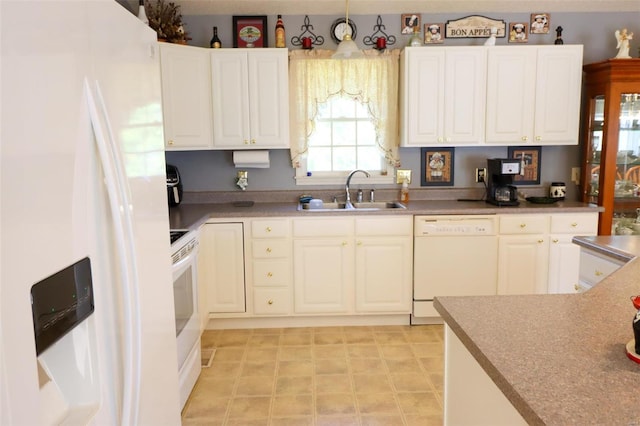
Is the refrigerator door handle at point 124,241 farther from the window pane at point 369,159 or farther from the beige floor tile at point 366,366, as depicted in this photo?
the window pane at point 369,159

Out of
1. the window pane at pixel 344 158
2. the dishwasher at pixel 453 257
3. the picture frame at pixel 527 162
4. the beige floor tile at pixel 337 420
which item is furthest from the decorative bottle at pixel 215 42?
the beige floor tile at pixel 337 420

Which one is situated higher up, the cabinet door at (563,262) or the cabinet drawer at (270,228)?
the cabinet drawer at (270,228)

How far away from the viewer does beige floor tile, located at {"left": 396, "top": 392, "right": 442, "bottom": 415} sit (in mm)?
2496

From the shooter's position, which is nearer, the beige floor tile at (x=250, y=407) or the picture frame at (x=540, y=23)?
the beige floor tile at (x=250, y=407)

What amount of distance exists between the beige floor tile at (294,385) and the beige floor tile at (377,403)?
0.31 metres

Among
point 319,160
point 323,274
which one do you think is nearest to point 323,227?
point 323,274

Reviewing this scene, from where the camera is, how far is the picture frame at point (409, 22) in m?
3.91

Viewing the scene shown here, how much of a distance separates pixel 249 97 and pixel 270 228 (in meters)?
1.05

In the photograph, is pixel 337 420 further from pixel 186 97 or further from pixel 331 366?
pixel 186 97

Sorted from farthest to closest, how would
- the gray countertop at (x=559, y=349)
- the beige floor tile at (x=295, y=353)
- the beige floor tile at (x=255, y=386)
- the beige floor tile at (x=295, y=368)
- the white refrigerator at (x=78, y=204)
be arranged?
the beige floor tile at (x=295, y=353) < the beige floor tile at (x=295, y=368) < the beige floor tile at (x=255, y=386) < the gray countertop at (x=559, y=349) < the white refrigerator at (x=78, y=204)

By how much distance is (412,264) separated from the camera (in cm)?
360

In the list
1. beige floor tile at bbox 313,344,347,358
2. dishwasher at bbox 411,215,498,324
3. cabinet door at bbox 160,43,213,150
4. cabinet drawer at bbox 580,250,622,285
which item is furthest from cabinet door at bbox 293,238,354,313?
cabinet drawer at bbox 580,250,622,285

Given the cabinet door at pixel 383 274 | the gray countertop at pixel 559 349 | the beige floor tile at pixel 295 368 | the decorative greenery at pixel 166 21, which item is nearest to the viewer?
the gray countertop at pixel 559 349

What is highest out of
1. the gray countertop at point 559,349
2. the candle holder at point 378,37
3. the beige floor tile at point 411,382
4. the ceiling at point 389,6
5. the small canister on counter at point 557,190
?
the ceiling at point 389,6
